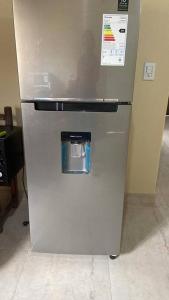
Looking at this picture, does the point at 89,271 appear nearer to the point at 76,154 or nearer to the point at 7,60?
the point at 76,154

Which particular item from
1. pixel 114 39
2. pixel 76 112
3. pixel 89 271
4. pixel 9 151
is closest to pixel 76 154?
pixel 76 112

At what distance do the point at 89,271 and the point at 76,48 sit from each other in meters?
1.28

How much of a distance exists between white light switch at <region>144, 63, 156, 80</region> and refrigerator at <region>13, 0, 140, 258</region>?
709 millimetres

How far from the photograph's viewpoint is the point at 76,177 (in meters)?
1.33

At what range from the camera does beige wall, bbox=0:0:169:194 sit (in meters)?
1.68

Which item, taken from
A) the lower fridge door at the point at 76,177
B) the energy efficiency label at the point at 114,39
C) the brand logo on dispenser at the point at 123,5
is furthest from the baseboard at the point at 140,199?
the brand logo on dispenser at the point at 123,5

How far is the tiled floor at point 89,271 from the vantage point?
4.30 ft

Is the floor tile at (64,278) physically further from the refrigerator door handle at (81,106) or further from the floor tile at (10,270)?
the refrigerator door handle at (81,106)

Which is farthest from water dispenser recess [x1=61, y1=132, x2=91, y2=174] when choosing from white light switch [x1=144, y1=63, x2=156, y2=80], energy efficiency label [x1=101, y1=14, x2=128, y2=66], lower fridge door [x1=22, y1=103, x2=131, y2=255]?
white light switch [x1=144, y1=63, x2=156, y2=80]

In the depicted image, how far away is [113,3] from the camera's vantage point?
3.46ft

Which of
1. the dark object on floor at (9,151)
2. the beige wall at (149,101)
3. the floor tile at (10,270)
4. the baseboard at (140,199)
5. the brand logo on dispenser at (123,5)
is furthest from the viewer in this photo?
the baseboard at (140,199)

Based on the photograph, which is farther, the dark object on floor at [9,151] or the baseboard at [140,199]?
the baseboard at [140,199]

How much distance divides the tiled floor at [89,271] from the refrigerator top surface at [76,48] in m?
1.04

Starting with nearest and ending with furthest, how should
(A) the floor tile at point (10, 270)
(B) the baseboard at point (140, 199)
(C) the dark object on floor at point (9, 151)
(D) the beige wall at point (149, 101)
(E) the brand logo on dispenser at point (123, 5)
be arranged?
(E) the brand logo on dispenser at point (123, 5), (A) the floor tile at point (10, 270), (C) the dark object on floor at point (9, 151), (D) the beige wall at point (149, 101), (B) the baseboard at point (140, 199)
